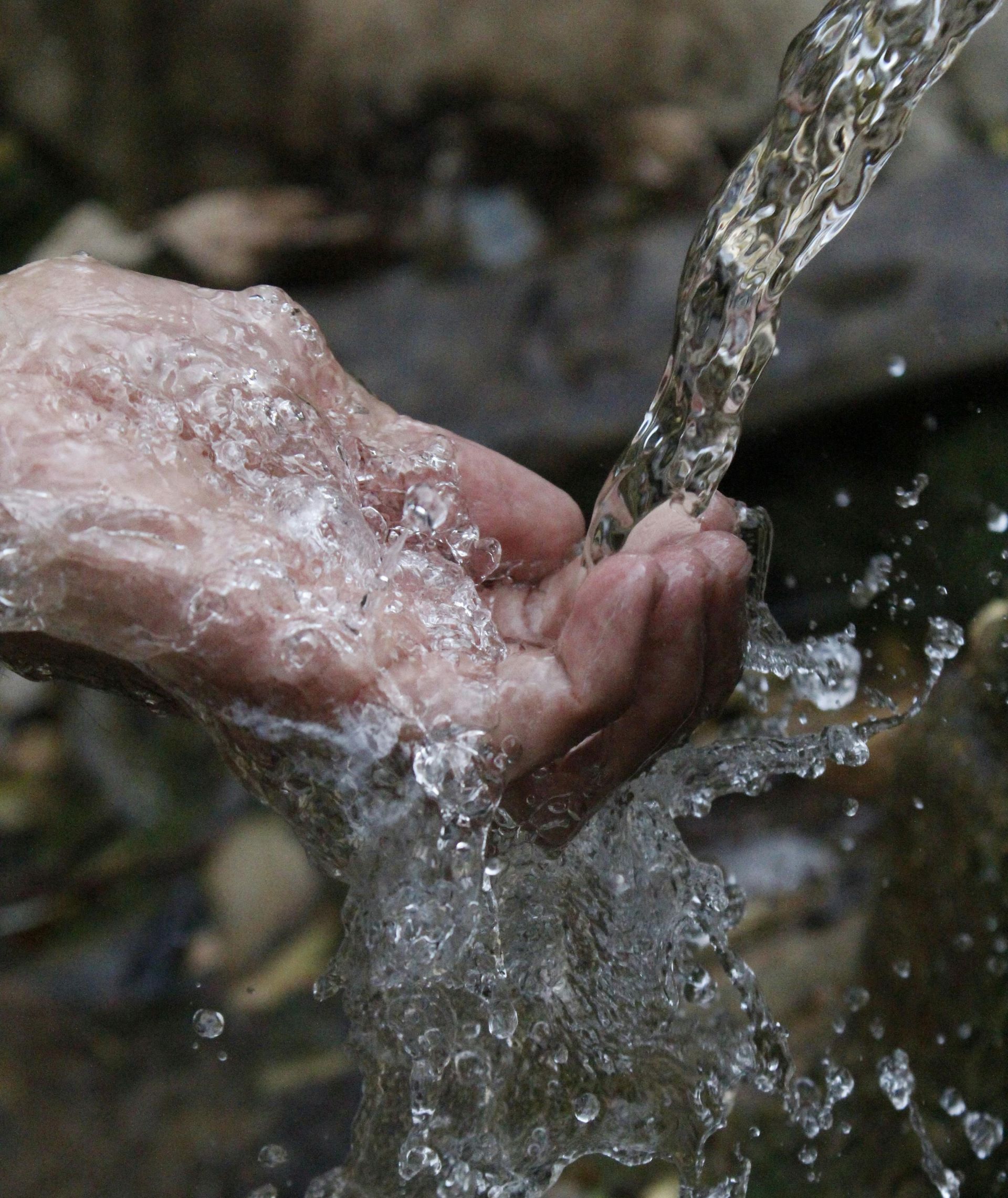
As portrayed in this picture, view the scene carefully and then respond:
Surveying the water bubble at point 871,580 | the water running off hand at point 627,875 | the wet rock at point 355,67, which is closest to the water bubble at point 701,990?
the water running off hand at point 627,875

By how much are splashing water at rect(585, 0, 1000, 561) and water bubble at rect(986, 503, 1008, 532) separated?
138cm

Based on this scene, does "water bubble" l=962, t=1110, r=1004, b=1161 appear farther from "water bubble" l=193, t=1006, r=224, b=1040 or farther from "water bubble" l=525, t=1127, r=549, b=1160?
"water bubble" l=193, t=1006, r=224, b=1040

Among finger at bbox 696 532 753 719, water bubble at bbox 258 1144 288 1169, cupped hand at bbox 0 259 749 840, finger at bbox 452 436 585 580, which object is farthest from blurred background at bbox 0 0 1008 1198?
finger at bbox 696 532 753 719

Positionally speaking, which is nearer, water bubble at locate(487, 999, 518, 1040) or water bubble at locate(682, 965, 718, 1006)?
water bubble at locate(487, 999, 518, 1040)

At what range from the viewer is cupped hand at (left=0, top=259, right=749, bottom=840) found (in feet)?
3.86

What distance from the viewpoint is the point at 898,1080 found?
2205 mm

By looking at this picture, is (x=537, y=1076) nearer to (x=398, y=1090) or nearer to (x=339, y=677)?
(x=398, y=1090)

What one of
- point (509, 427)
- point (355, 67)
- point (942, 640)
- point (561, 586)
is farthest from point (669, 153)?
point (561, 586)

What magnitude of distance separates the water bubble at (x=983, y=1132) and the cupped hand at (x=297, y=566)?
101 centimetres

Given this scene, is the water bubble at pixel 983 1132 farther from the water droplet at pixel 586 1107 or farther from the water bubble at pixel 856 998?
the water droplet at pixel 586 1107

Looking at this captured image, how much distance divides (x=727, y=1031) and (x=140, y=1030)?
1627 mm

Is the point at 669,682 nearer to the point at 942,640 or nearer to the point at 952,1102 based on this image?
Result: the point at 942,640

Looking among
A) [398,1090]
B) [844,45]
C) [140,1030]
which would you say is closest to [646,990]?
[398,1090]

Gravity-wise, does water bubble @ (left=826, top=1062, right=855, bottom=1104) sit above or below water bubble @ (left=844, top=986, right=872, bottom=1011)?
below
